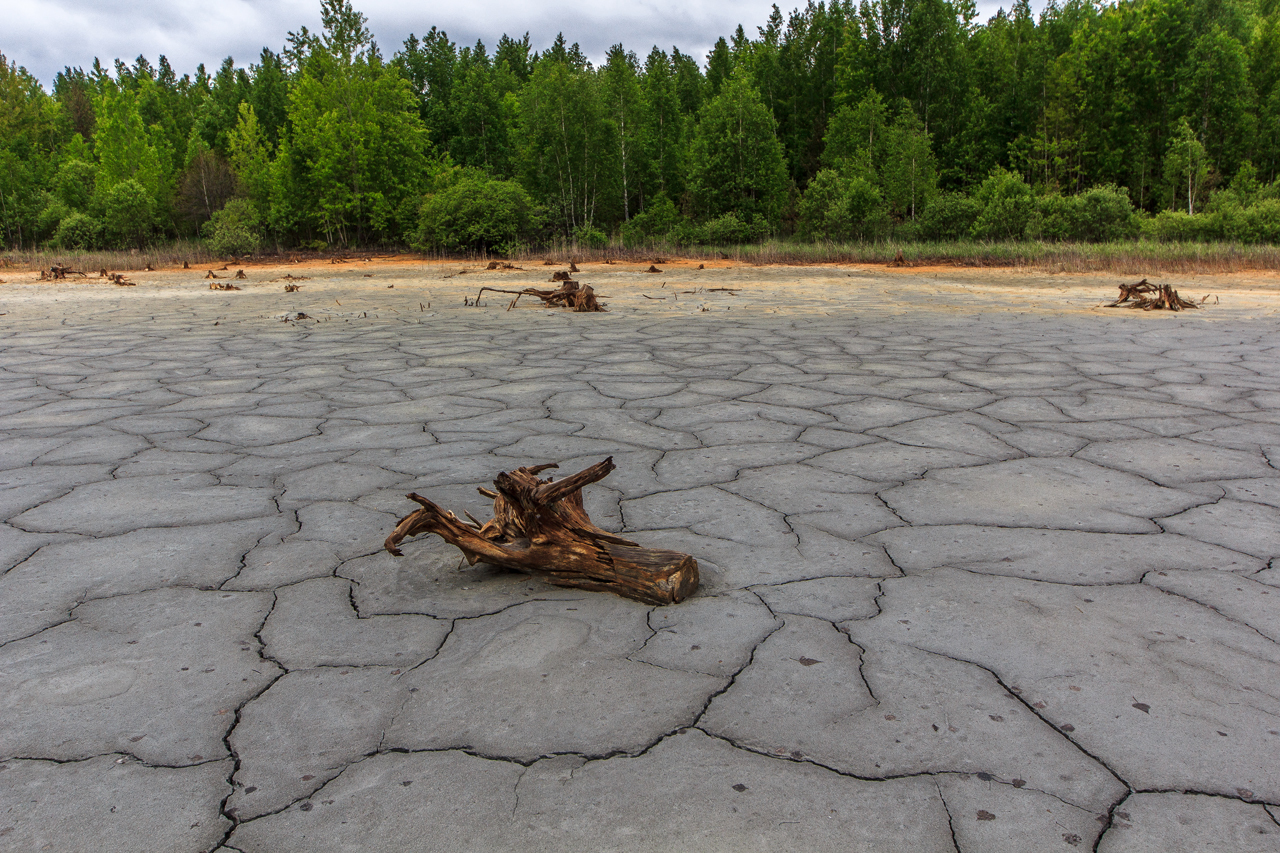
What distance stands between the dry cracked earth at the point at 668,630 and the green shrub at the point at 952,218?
17923mm

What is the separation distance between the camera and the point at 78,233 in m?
25.0

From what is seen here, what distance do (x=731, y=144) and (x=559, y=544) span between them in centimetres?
2454

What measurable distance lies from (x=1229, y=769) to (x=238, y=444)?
2.98 metres

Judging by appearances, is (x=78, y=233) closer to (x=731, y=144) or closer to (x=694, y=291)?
(x=731, y=144)

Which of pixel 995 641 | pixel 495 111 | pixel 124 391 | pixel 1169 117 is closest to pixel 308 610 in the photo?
pixel 995 641

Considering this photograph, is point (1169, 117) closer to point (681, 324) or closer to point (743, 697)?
point (681, 324)

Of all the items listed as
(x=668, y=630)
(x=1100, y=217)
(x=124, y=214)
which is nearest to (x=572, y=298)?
(x=668, y=630)

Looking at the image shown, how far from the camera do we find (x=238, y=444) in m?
2.97

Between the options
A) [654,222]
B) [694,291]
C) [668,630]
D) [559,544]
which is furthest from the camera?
[654,222]

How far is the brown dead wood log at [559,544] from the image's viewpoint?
5.61 ft

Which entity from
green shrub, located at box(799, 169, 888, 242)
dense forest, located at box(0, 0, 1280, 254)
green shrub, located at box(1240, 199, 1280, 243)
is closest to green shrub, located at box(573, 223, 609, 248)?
dense forest, located at box(0, 0, 1280, 254)

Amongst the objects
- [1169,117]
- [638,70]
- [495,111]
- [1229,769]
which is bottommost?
[1229,769]

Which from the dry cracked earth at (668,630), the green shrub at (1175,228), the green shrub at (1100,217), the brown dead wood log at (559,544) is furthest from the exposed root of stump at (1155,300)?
the green shrub at (1175,228)

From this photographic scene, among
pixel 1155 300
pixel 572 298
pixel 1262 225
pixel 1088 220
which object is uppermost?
pixel 1088 220
